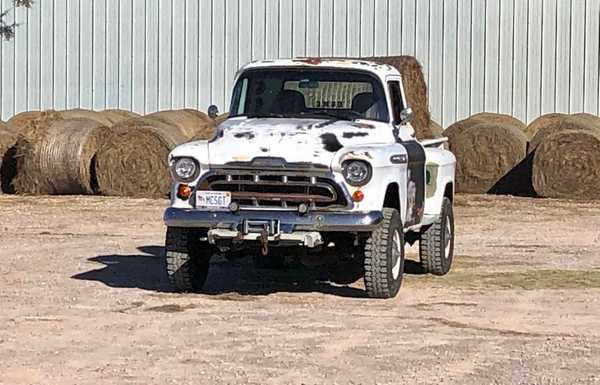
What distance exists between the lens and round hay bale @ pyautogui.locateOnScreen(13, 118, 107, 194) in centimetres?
2233

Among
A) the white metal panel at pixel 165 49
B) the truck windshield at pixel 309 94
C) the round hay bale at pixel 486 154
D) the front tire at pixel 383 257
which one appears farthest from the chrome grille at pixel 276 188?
the white metal panel at pixel 165 49

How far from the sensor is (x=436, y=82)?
89.2ft

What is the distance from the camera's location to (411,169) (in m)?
11.6

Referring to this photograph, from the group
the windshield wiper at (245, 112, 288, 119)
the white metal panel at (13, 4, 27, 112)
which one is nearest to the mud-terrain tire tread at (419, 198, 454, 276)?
the windshield wiper at (245, 112, 288, 119)

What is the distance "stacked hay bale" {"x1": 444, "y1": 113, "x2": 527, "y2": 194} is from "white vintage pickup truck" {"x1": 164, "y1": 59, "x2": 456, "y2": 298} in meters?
10.9

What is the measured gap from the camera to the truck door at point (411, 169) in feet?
37.9

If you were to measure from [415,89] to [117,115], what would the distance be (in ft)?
25.8

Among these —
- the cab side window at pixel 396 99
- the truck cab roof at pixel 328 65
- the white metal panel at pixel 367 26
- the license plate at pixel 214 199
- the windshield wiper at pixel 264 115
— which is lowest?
the license plate at pixel 214 199

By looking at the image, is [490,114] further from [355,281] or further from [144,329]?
[144,329]

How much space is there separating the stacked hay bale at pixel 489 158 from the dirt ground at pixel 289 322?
702 centimetres

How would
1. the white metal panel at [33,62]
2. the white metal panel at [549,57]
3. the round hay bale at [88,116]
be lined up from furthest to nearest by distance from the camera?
the white metal panel at [33,62] < the white metal panel at [549,57] < the round hay bale at [88,116]

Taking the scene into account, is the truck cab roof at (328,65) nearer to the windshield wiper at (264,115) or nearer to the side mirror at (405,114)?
the side mirror at (405,114)

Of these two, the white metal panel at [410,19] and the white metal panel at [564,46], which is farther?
the white metal panel at [410,19]

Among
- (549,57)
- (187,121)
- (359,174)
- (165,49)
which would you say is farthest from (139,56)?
(359,174)
